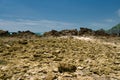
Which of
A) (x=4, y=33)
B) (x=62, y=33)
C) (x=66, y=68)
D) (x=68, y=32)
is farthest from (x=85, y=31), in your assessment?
(x=66, y=68)

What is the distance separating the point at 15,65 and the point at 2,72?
1.81 metres

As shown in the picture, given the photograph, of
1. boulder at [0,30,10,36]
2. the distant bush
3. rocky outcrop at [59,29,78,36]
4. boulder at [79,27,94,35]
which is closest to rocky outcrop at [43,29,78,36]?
rocky outcrop at [59,29,78,36]

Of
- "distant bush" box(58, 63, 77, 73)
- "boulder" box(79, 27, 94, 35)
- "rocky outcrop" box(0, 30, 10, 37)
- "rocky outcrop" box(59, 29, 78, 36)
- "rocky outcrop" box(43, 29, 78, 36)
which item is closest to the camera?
"distant bush" box(58, 63, 77, 73)

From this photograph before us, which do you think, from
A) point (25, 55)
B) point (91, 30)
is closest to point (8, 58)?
point (25, 55)

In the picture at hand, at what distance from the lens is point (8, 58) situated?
53.9 feet

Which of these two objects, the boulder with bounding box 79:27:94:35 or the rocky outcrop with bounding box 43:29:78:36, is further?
the boulder with bounding box 79:27:94:35

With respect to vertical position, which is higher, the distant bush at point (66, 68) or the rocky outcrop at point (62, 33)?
the rocky outcrop at point (62, 33)

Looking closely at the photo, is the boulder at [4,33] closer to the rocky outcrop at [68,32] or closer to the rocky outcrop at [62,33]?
the rocky outcrop at [62,33]

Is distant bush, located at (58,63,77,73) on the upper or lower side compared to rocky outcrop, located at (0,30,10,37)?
lower

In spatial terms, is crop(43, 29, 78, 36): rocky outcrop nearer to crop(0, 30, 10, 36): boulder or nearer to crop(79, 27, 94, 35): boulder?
crop(79, 27, 94, 35): boulder

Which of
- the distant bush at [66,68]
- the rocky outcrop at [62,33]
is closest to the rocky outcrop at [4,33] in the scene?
the rocky outcrop at [62,33]

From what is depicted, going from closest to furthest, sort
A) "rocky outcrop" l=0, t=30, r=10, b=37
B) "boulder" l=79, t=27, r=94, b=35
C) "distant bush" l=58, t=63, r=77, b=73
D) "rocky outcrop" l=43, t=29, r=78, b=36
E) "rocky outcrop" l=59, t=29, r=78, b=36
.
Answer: "distant bush" l=58, t=63, r=77, b=73
"rocky outcrop" l=0, t=30, r=10, b=37
"rocky outcrop" l=43, t=29, r=78, b=36
"boulder" l=79, t=27, r=94, b=35
"rocky outcrop" l=59, t=29, r=78, b=36

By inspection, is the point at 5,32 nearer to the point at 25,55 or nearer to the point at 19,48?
the point at 19,48

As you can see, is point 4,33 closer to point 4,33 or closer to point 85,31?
point 4,33
